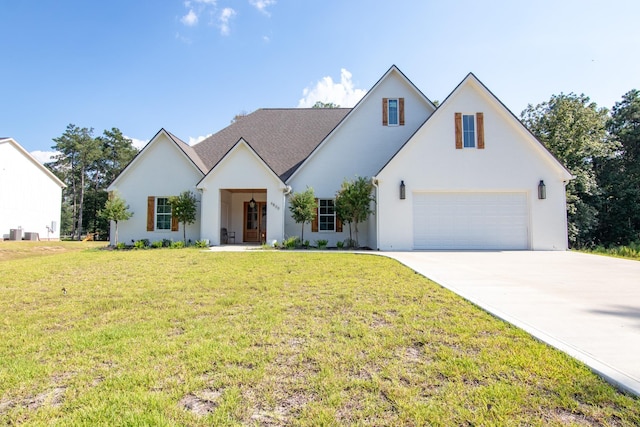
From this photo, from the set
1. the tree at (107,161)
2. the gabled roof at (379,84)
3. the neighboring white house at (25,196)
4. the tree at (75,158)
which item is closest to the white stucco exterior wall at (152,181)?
the gabled roof at (379,84)

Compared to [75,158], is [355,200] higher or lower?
lower

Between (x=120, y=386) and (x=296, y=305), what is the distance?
265 cm

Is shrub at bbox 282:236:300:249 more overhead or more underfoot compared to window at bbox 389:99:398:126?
more underfoot

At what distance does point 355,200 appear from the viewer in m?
14.1

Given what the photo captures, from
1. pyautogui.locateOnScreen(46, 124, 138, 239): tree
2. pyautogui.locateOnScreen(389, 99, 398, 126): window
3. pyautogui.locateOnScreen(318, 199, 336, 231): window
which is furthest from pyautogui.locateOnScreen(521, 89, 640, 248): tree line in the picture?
pyautogui.locateOnScreen(46, 124, 138, 239): tree

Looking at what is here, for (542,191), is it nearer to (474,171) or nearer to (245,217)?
(474,171)

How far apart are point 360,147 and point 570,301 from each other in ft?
40.4

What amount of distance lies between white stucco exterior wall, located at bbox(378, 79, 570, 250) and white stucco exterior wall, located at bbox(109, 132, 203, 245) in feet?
33.4

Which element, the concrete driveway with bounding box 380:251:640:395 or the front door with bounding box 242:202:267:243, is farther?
the front door with bounding box 242:202:267:243

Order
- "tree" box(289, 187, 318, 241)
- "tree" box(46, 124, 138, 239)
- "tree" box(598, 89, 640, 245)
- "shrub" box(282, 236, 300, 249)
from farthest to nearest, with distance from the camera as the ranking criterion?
1. "tree" box(46, 124, 138, 239)
2. "tree" box(598, 89, 640, 245)
3. "tree" box(289, 187, 318, 241)
4. "shrub" box(282, 236, 300, 249)

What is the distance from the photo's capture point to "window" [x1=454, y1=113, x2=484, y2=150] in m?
13.7

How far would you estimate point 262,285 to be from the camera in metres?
6.31

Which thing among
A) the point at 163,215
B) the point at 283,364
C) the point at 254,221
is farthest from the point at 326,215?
the point at 283,364

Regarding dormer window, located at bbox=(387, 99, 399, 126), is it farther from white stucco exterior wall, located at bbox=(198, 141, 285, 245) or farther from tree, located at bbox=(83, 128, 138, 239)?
tree, located at bbox=(83, 128, 138, 239)
